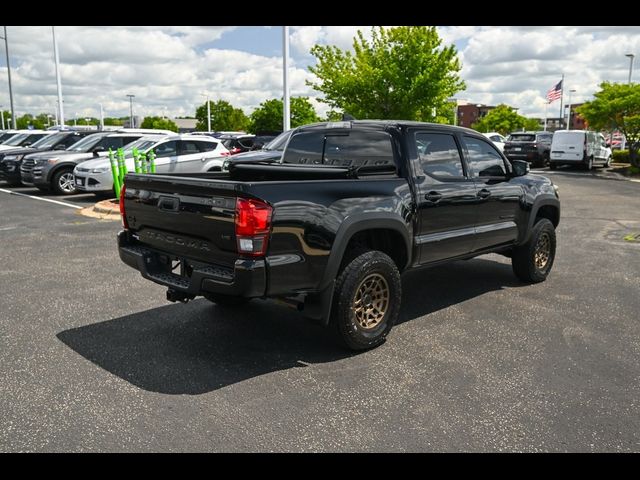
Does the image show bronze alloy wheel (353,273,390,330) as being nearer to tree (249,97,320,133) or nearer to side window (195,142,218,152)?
side window (195,142,218,152)

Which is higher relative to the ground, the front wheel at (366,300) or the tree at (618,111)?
the tree at (618,111)

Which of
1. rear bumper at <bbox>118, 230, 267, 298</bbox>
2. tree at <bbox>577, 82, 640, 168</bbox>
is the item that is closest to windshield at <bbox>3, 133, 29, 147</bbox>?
rear bumper at <bbox>118, 230, 267, 298</bbox>

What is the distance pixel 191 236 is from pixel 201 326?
51.3 inches

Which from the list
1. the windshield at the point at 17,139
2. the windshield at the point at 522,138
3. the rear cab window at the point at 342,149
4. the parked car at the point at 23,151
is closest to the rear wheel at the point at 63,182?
the parked car at the point at 23,151

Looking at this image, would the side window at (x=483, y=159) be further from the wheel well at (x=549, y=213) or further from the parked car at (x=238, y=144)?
the parked car at (x=238, y=144)

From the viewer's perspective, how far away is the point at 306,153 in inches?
227

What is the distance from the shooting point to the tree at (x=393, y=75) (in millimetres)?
22141

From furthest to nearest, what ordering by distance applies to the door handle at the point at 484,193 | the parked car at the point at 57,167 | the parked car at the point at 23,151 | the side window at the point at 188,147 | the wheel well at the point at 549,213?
the parked car at the point at 23,151, the parked car at the point at 57,167, the side window at the point at 188,147, the wheel well at the point at 549,213, the door handle at the point at 484,193

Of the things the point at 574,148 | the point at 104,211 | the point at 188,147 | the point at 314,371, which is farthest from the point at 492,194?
the point at 574,148

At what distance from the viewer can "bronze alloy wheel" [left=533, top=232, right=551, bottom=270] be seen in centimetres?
692

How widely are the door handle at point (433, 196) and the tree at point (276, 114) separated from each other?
70.6 metres

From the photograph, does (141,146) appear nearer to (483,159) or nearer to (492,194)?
(483,159)

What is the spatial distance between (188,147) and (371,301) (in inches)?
455
